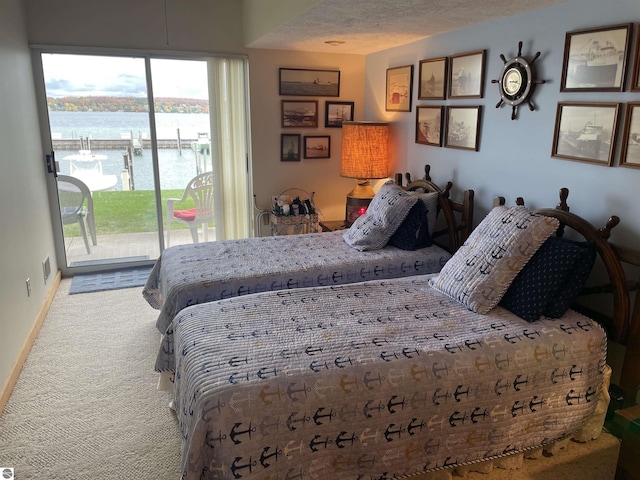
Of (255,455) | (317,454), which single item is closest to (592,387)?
(317,454)

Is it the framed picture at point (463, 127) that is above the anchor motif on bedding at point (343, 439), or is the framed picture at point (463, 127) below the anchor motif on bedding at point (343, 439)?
above

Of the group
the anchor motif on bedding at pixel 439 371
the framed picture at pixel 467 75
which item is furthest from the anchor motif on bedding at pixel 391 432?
the framed picture at pixel 467 75

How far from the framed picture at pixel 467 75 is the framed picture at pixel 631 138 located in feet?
3.25

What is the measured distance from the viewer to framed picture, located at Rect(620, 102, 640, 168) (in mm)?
2078

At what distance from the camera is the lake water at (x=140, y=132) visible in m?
4.14

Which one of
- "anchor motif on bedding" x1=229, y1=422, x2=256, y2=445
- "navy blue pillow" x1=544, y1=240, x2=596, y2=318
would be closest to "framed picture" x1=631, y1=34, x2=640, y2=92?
"navy blue pillow" x1=544, y1=240, x2=596, y2=318

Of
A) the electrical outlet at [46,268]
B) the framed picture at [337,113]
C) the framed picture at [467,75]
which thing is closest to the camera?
the framed picture at [467,75]

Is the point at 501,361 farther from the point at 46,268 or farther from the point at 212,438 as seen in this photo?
the point at 46,268

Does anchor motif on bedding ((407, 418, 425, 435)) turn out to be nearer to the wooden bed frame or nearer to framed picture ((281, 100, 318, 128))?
the wooden bed frame

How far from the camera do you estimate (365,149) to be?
3916 mm

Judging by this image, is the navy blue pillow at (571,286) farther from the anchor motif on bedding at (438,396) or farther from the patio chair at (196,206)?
the patio chair at (196,206)

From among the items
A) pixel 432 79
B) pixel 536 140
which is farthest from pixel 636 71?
pixel 432 79

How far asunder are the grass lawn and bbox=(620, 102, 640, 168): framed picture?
3.54 metres

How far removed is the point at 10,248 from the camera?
2.81 m
